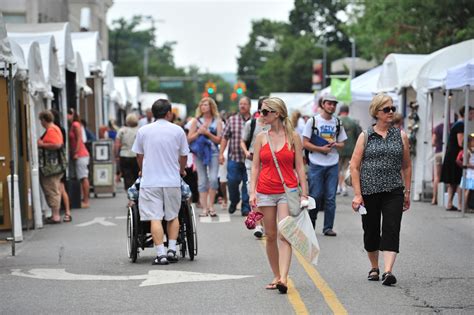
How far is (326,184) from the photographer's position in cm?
1409

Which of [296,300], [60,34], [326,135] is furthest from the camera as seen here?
[60,34]

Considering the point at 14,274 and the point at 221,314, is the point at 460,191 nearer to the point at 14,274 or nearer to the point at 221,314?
the point at 14,274

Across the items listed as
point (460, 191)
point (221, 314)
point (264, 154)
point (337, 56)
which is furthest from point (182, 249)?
point (337, 56)

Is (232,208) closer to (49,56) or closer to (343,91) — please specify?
(49,56)

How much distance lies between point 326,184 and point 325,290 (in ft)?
15.6

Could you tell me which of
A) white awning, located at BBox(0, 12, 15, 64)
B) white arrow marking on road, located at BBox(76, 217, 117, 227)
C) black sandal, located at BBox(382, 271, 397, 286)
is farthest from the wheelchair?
white arrow marking on road, located at BBox(76, 217, 117, 227)

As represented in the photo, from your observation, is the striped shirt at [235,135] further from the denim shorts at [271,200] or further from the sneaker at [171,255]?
the denim shorts at [271,200]

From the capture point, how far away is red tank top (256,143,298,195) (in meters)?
9.34

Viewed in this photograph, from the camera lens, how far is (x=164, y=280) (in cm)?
1020

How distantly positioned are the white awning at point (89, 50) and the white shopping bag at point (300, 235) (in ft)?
60.7

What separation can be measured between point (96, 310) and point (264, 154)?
2.08 m

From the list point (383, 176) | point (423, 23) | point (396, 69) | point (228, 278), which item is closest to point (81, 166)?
point (396, 69)

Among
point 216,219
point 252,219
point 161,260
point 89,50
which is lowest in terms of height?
point 216,219

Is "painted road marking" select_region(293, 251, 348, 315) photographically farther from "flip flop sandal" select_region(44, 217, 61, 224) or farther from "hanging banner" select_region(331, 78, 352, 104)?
"hanging banner" select_region(331, 78, 352, 104)
